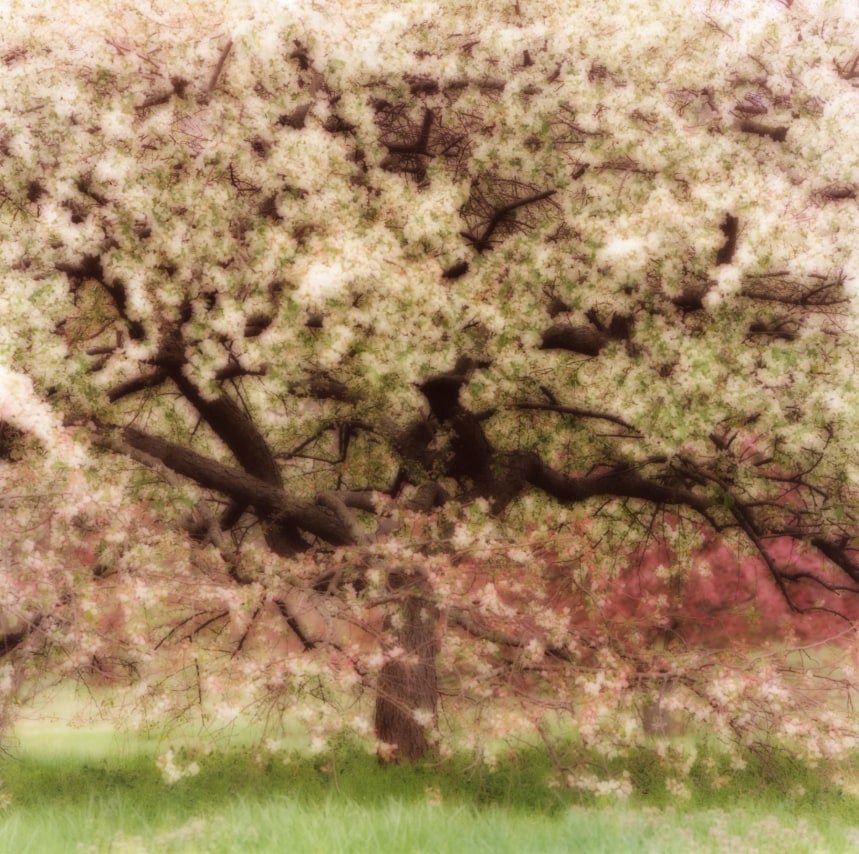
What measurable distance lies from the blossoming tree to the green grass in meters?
0.96

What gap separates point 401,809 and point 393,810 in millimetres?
89

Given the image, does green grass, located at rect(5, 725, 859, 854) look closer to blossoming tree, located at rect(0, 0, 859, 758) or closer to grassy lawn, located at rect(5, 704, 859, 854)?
grassy lawn, located at rect(5, 704, 859, 854)

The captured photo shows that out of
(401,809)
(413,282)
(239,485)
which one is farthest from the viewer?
(239,485)

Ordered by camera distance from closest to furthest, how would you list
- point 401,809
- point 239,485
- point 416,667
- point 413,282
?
point 401,809, point 413,282, point 416,667, point 239,485

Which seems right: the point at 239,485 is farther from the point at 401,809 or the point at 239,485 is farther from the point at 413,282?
the point at 401,809

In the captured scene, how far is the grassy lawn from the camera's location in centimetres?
851

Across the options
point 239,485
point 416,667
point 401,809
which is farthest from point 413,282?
point 401,809

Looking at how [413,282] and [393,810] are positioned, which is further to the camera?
[413,282]

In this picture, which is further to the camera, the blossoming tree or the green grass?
the blossoming tree

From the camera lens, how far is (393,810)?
362 inches

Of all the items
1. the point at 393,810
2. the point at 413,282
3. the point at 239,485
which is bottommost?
the point at 393,810

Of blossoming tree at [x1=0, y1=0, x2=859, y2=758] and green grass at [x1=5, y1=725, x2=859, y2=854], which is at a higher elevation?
blossoming tree at [x1=0, y1=0, x2=859, y2=758]

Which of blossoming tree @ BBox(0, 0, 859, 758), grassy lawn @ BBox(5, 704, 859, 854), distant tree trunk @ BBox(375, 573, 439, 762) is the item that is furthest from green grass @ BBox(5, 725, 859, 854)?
blossoming tree @ BBox(0, 0, 859, 758)

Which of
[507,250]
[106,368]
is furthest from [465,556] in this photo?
[106,368]
